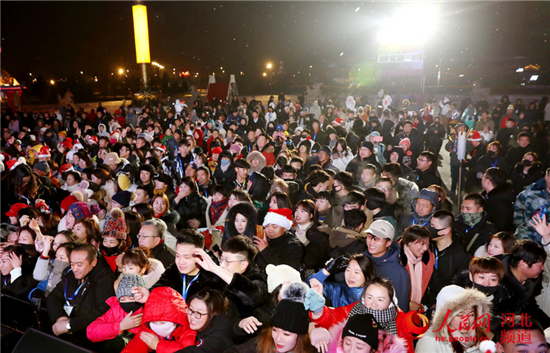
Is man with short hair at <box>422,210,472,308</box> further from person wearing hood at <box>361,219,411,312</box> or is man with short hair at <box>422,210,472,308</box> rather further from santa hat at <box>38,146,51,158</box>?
santa hat at <box>38,146,51,158</box>

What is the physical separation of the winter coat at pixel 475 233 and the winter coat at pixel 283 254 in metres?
1.82

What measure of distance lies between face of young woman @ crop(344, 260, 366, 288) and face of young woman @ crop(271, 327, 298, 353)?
0.82 metres

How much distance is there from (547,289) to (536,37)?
3123cm

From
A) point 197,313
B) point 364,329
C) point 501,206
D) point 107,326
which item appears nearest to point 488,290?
point 364,329

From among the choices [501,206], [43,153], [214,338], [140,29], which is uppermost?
[140,29]

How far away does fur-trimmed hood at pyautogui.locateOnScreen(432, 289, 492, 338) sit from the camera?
105 inches

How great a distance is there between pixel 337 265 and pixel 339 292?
9.9 inches

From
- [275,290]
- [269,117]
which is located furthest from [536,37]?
[275,290]

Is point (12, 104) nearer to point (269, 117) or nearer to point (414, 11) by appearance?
point (269, 117)

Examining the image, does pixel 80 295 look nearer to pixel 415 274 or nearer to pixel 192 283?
pixel 192 283

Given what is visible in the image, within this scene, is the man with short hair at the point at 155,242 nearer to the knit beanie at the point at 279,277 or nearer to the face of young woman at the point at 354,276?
the knit beanie at the point at 279,277

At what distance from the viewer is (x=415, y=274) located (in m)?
3.64

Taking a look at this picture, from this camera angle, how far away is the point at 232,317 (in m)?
2.78

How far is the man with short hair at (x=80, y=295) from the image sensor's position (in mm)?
3328
